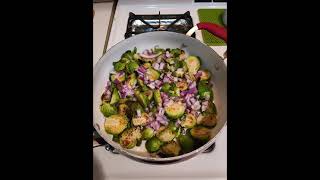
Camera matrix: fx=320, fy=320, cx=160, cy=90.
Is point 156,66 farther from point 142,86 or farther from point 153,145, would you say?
point 153,145

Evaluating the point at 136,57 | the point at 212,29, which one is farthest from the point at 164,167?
the point at 212,29

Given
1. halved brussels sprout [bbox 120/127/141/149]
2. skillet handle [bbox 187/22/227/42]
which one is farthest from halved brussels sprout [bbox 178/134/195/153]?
skillet handle [bbox 187/22/227/42]

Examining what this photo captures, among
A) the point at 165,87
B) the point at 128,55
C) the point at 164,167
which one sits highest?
the point at 128,55

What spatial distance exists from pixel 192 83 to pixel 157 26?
0.28 meters

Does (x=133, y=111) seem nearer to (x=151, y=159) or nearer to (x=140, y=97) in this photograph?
(x=140, y=97)

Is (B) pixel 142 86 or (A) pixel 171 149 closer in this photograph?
(A) pixel 171 149

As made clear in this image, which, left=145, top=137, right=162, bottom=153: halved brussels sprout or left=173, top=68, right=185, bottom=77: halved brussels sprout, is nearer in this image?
left=145, top=137, right=162, bottom=153: halved brussels sprout

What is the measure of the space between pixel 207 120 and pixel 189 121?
5cm

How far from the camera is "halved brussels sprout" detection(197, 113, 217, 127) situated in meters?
0.88

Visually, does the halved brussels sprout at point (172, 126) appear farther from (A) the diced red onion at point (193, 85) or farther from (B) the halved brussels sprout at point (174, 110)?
(A) the diced red onion at point (193, 85)

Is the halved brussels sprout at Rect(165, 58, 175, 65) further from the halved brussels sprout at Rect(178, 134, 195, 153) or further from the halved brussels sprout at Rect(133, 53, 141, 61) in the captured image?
the halved brussels sprout at Rect(178, 134, 195, 153)

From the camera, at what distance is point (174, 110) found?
89 centimetres

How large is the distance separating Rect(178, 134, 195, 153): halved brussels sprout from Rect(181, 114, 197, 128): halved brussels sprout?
0.11 ft

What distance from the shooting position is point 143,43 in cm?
103
